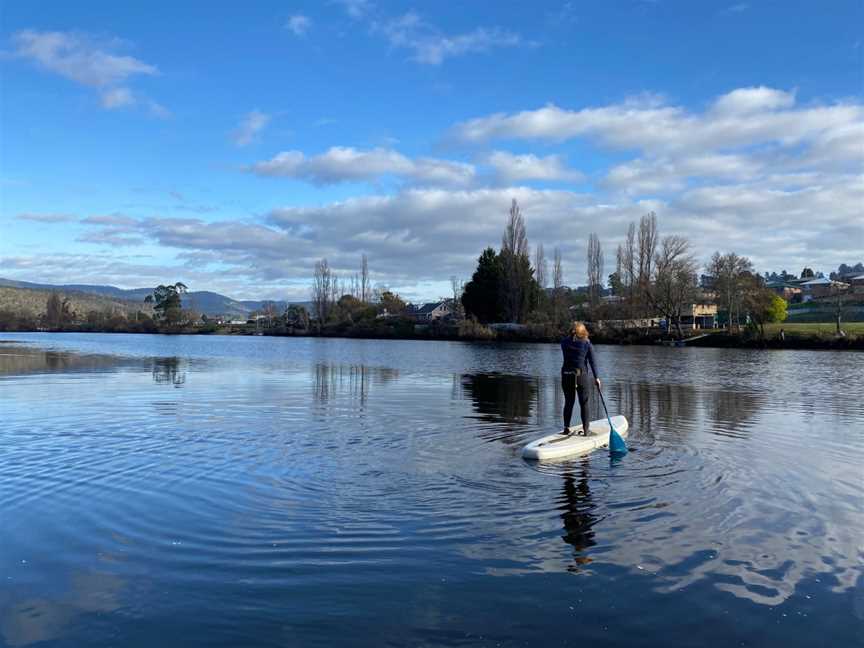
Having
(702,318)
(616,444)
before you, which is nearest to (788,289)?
(702,318)

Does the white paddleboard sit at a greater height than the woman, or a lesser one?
lesser

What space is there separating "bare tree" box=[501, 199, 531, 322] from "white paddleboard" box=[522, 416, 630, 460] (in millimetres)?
69341

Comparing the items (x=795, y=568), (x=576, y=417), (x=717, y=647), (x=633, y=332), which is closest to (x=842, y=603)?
(x=795, y=568)

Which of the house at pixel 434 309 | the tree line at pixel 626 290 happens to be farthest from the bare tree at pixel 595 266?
the house at pixel 434 309

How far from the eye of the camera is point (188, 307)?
151 meters

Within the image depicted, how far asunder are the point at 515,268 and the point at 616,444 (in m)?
70.7

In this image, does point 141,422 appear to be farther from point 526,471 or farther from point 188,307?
point 188,307

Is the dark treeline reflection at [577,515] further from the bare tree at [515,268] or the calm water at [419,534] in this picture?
the bare tree at [515,268]

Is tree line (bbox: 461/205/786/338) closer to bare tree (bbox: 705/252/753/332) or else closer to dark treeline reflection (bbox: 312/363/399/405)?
bare tree (bbox: 705/252/753/332)

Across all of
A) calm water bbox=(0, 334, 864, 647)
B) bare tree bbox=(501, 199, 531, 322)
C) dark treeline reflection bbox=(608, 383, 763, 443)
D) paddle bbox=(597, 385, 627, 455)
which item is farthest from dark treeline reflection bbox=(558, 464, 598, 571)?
bare tree bbox=(501, 199, 531, 322)

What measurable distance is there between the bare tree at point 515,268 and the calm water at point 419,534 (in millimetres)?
66443

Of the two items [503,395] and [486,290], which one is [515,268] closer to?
[486,290]

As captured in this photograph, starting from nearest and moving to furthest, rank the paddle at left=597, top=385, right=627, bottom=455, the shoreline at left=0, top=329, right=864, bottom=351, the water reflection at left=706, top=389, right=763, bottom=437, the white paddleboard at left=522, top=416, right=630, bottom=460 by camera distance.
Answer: the white paddleboard at left=522, top=416, right=630, bottom=460 → the paddle at left=597, top=385, right=627, bottom=455 → the water reflection at left=706, top=389, right=763, bottom=437 → the shoreline at left=0, top=329, right=864, bottom=351

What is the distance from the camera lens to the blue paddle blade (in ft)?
36.7
